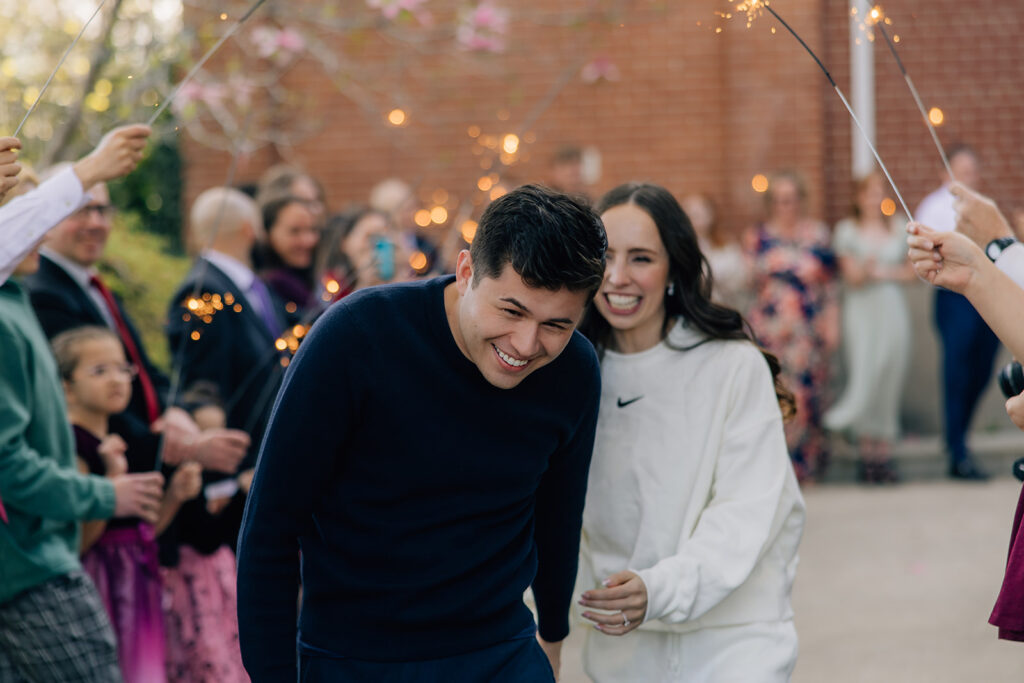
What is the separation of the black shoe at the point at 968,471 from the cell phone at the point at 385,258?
566 centimetres

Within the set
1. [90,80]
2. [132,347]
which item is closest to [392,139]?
[90,80]

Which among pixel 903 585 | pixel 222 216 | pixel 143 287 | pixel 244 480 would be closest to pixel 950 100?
pixel 903 585

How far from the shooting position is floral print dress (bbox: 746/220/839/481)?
8.67m

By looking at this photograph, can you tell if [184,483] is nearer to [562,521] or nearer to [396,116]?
[562,521]

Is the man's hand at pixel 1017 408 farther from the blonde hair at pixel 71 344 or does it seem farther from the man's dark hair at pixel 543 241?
the blonde hair at pixel 71 344

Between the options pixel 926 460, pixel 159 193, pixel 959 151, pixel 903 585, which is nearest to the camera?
pixel 903 585

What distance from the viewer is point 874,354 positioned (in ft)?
30.3

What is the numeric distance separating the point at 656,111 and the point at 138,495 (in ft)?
24.2

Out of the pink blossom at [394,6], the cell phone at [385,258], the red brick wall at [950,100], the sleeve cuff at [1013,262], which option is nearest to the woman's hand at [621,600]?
the sleeve cuff at [1013,262]

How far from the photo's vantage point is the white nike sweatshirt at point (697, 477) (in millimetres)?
3074

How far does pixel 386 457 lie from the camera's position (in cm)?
237

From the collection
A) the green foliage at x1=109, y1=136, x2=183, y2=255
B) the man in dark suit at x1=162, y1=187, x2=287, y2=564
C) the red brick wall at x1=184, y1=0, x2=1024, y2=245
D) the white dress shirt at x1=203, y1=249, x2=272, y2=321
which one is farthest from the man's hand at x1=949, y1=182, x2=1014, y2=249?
the green foliage at x1=109, y1=136, x2=183, y2=255

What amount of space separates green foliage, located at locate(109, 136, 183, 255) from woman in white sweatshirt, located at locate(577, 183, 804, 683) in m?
7.80

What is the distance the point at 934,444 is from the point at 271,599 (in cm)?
821
